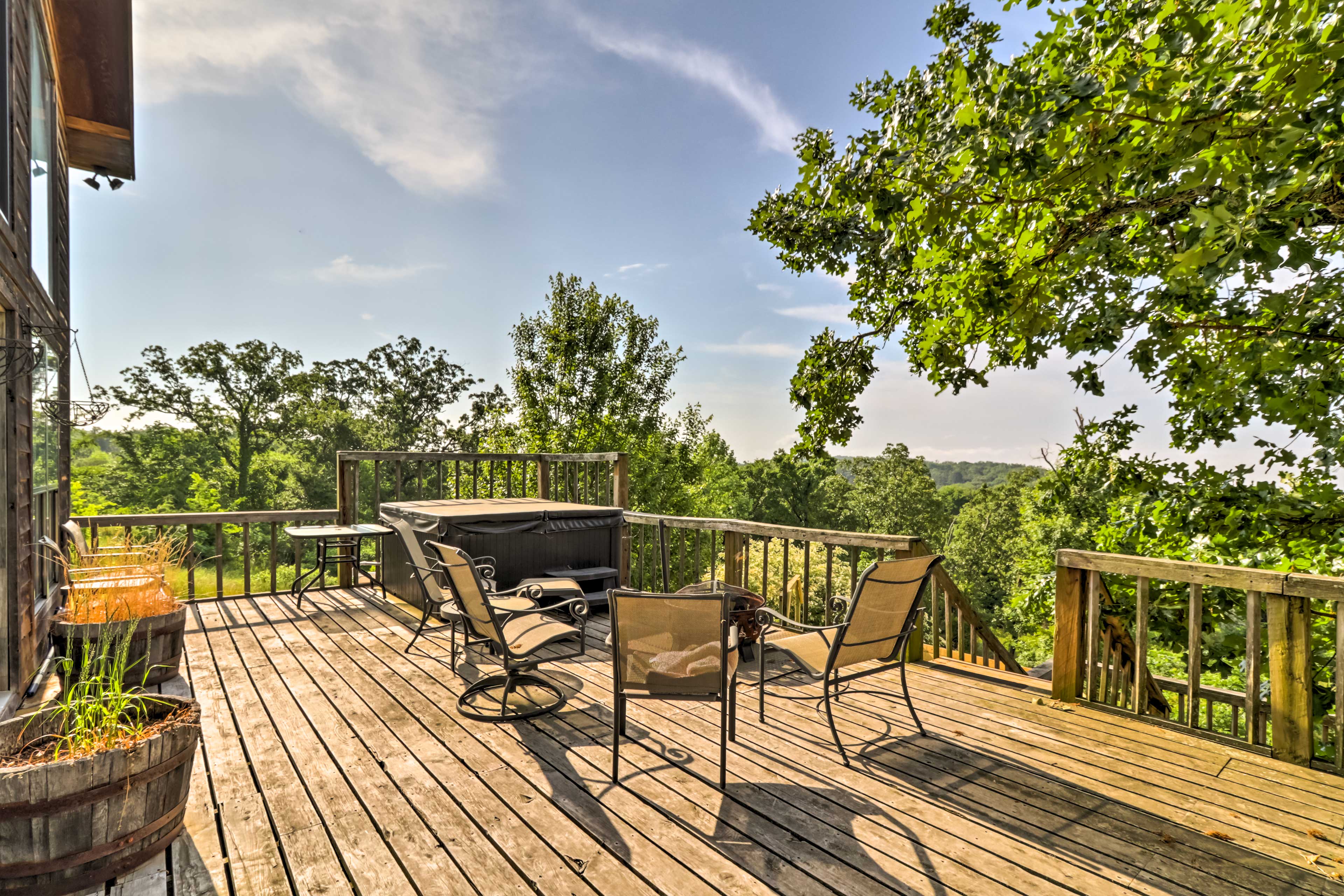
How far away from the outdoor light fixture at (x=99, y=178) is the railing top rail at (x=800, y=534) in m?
6.39

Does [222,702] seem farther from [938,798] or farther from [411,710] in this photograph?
[938,798]

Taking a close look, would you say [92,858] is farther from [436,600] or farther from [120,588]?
[436,600]

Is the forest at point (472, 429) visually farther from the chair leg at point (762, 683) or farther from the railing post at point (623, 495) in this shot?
the chair leg at point (762, 683)

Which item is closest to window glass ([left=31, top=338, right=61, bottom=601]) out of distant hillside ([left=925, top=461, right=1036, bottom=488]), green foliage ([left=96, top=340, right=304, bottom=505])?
green foliage ([left=96, top=340, right=304, bottom=505])

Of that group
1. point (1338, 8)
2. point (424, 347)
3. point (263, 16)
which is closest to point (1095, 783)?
point (1338, 8)

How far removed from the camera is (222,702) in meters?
3.35

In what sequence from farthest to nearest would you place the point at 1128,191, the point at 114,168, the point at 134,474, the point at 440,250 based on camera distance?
the point at 134,474
the point at 440,250
the point at 114,168
the point at 1128,191

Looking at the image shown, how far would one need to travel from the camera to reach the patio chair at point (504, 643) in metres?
3.14

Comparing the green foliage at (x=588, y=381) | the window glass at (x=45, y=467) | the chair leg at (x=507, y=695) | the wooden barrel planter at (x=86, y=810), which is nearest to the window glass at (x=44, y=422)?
the window glass at (x=45, y=467)

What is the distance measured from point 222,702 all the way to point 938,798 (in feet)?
11.7

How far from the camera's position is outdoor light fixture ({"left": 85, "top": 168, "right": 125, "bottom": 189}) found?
6238 mm

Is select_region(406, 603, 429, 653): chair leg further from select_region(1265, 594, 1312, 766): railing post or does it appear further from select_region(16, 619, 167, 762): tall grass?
select_region(1265, 594, 1312, 766): railing post

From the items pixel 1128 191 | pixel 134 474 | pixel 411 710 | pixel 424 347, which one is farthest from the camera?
pixel 424 347

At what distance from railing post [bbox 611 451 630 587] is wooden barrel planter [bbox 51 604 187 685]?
3.51 meters
